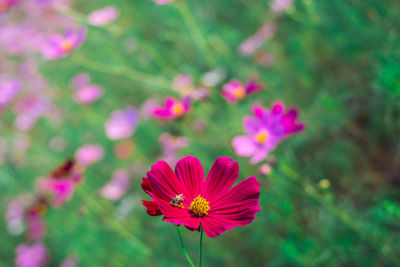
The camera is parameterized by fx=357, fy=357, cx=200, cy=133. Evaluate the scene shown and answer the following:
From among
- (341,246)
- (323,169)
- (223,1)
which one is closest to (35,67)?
(223,1)

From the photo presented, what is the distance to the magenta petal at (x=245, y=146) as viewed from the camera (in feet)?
3.40

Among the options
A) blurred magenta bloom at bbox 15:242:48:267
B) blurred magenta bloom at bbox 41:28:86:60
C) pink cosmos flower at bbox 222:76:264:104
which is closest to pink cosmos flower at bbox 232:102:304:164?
pink cosmos flower at bbox 222:76:264:104

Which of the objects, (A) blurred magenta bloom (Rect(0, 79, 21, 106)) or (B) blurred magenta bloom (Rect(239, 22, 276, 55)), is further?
(A) blurred magenta bloom (Rect(0, 79, 21, 106))

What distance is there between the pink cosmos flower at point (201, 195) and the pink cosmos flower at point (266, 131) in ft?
1.35

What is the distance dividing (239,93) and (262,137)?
0.25 m

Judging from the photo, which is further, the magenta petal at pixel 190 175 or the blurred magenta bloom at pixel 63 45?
the blurred magenta bloom at pixel 63 45

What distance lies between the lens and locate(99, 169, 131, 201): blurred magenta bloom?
1.89m

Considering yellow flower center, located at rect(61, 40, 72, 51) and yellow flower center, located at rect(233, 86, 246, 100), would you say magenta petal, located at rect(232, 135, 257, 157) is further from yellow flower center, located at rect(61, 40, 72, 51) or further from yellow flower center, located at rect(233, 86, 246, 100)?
yellow flower center, located at rect(61, 40, 72, 51)

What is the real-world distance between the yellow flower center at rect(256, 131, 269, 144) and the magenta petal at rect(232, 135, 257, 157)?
3cm

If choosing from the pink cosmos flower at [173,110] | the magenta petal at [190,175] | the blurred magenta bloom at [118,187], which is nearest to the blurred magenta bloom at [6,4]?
the blurred magenta bloom at [118,187]

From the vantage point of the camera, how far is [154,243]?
177 cm

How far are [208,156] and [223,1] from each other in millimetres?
1187

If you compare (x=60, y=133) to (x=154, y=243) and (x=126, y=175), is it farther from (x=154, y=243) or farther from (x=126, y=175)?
(x=154, y=243)

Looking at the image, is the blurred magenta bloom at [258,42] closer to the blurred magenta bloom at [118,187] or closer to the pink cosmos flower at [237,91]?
the pink cosmos flower at [237,91]
